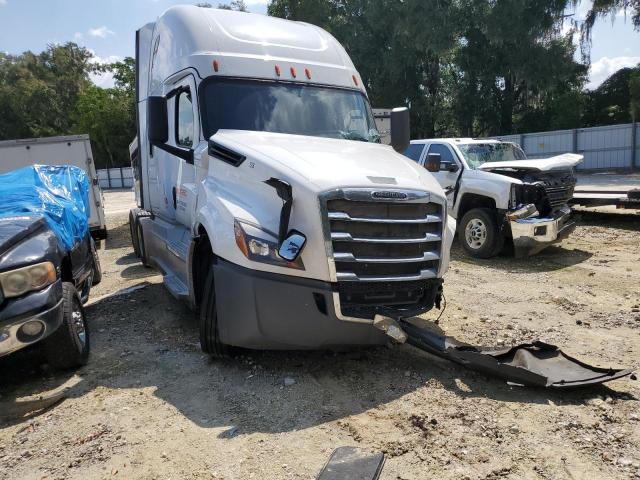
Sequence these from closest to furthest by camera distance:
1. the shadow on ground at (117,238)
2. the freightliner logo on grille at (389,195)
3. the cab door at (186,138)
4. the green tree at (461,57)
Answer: the freightliner logo on grille at (389,195) → the cab door at (186,138) → the shadow on ground at (117,238) → the green tree at (461,57)

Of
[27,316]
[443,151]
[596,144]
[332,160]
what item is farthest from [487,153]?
[596,144]

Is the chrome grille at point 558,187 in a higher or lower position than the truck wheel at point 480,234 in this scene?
higher

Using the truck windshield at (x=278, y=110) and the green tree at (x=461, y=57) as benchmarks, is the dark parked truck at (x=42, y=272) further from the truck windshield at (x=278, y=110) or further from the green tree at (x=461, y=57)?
the green tree at (x=461, y=57)

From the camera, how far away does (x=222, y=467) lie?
10.6ft

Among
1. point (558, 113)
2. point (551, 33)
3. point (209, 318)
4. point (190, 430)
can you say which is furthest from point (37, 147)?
point (558, 113)

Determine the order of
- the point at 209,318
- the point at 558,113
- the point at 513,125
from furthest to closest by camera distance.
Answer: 1. the point at 513,125
2. the point at 558,113
3. the point at 209,318

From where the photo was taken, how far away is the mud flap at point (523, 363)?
3961 millimetres

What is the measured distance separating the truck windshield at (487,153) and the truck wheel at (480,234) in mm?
1014

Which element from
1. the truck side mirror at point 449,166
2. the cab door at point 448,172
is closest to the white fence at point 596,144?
the cab door at point 448,172

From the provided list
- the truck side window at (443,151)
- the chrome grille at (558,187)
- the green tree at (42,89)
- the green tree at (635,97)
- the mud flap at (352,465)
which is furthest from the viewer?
the green tree at (42,89)

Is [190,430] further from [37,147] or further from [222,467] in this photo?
[37,147]

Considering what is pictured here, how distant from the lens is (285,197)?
405cm

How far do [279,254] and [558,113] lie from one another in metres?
33.1

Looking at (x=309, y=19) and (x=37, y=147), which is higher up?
(x=309, y=19)
